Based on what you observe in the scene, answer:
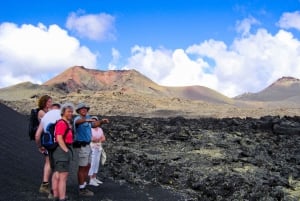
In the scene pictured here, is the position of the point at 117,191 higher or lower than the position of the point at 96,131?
lower

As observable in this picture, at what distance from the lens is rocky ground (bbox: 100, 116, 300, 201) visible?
37.6 ft

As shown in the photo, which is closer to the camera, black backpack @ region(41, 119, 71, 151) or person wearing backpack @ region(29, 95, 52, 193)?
black backpack @ region(41, 119, 71, 151)

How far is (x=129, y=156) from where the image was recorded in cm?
1527

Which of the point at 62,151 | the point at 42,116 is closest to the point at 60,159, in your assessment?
the point at 62,151

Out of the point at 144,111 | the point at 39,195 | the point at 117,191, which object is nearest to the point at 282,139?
the point at 117,191

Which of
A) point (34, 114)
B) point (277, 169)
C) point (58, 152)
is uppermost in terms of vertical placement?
point (34, 114)

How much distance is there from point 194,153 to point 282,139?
23.5ft

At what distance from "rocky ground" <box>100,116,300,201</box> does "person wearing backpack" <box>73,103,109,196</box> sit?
2.30 metres

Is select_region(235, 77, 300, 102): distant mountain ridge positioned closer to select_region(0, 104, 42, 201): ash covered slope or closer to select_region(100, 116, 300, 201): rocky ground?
select_region(100, 116, 300, 201): rocky ground

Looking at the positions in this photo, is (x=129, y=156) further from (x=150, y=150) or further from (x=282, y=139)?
(x=282, y=139)

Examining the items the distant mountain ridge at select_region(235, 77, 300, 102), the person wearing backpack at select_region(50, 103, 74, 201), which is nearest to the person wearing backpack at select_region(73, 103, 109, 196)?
the person wearing backpack at select_region(50, 103, 74, 201)

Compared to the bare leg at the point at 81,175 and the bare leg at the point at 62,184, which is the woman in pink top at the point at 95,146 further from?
the bare leg at the point at 62,184

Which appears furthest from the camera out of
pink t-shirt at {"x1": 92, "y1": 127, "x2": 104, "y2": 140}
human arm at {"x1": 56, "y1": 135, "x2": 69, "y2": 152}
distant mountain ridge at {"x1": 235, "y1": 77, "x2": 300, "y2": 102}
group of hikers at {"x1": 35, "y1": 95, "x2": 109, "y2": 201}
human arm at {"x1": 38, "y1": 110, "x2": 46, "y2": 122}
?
distant mountain ridge at {"x1": 235, "y1": 77, "x2": 300, "y2": 102}

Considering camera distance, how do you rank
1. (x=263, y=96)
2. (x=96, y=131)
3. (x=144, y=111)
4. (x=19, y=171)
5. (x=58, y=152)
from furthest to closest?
(x=263, y=96)
(x=144, y=111)
(x=19, y=171)
(x=96, y=131)
(x=58, y=152)
